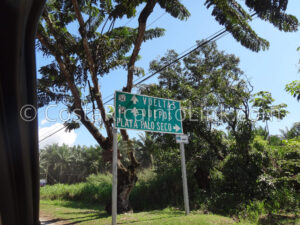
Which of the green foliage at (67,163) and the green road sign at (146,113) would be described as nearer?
the green road sign at (146,113)

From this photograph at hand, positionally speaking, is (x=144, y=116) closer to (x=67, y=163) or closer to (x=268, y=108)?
(x=268, y=108)

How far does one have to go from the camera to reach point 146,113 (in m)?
7.54

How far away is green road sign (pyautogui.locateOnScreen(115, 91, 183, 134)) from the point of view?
7055 millimetres

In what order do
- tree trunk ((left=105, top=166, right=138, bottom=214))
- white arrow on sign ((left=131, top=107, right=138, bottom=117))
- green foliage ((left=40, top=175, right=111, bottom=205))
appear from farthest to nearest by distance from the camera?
green foliage ((left=40, top=175, right=111, bottom=205)), tree trunk ((left=105, top=166, right=138, bottom=214)), white arrow on sign ((left=131, top=107, right=138, bottom=117))

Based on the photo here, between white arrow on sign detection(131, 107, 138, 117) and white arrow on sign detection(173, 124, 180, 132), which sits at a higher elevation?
white arrow on sign detection(131, 107, 138, 117)

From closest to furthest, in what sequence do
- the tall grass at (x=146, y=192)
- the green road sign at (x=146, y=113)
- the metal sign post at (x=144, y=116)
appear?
the metal sign post at (x=144, y=116) < the green road sign at (x=146, y=113) < the tall grass at (x=146, y=192)

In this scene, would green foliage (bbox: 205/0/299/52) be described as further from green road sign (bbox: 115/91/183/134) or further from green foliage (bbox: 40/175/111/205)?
green foliage (bbox: 40/175/111/205)

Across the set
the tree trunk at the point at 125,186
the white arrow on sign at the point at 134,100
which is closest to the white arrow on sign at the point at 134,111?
the white arrow on sign at the point at 134,100

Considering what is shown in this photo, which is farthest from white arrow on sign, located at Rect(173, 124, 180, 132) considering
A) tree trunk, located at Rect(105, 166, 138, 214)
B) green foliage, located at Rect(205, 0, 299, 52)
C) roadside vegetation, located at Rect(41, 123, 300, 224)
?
green foliage, located at Rect(205, 0, 299, 52)

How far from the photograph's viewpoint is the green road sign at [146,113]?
7.05 meters

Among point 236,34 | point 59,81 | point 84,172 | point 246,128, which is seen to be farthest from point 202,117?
point 84,172

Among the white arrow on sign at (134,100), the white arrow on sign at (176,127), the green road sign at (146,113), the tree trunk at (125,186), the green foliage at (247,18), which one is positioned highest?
the green foliage at (247,18)

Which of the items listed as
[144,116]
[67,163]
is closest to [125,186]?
[144,116]

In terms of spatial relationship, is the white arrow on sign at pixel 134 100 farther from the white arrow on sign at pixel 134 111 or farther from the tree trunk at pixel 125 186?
the tree trunk at pixel 125 186
